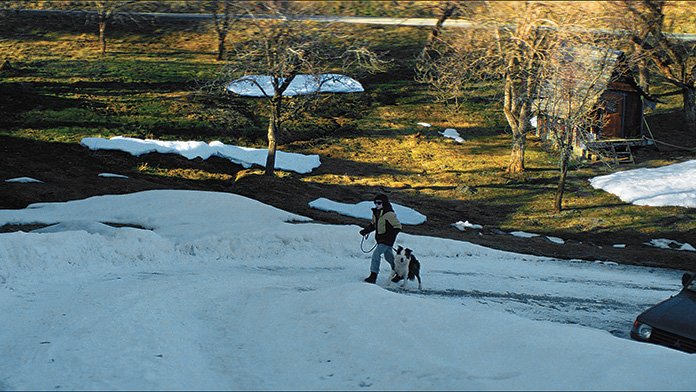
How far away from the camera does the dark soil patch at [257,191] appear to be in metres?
25.0

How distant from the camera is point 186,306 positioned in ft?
43.2

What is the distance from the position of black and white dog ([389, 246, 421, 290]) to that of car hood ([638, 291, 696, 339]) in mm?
5041

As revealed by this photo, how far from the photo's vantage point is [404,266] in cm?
1584

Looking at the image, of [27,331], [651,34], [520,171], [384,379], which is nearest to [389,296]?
[384,379]

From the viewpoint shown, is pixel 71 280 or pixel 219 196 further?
pixel 219 196

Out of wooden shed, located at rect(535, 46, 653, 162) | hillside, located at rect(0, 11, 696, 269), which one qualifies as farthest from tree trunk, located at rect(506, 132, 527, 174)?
wooden shed, located at rect(535, 46, 653, 162)

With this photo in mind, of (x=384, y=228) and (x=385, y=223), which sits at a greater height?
(x=385, y=223)

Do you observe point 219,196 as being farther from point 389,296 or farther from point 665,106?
point 665,106

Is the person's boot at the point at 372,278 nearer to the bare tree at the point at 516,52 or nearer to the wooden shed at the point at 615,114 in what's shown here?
the bare tree at the point at 516,52

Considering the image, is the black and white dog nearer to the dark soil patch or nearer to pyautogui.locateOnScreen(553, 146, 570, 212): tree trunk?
the dark soil patch

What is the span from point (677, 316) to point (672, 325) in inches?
13.8

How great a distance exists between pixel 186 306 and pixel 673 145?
124 feet

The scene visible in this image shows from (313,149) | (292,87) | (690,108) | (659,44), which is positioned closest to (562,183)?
(313,149)

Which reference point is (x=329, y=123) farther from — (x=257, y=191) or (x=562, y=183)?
(x=562, y=183)
